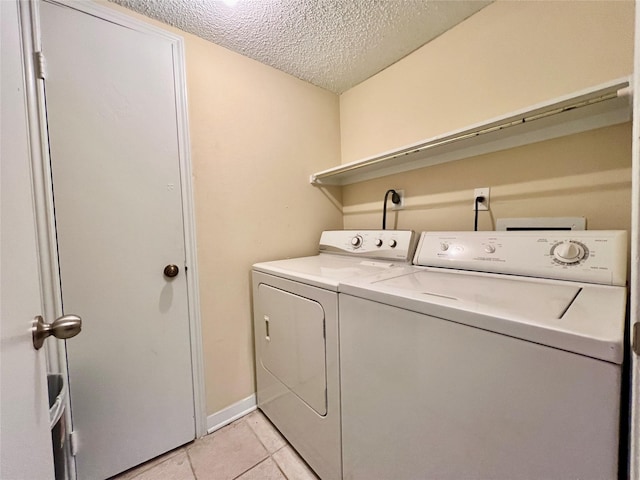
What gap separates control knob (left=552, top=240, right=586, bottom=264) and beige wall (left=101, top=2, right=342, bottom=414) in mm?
1393

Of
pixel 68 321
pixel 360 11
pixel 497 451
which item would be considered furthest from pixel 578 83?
pixel 68 321

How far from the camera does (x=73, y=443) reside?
1.12 meters

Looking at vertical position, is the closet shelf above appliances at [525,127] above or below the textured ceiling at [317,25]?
below

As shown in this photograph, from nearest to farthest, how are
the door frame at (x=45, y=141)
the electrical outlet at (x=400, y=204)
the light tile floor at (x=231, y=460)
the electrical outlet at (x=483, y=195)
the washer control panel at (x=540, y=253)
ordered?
the washer control panel at (x=540, y=253)
the door frame at (x=45, y=141)
the light tile floor at (x=231, y=460)
the electrical outlet at (x=483, y=195)
the electrical outlet at (x=400, y=204)

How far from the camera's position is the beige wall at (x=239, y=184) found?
1.47 m

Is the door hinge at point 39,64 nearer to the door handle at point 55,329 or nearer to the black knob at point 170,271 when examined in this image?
the black knob at point 170,271

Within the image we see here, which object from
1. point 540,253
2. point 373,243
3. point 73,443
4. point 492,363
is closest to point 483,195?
point 540,253

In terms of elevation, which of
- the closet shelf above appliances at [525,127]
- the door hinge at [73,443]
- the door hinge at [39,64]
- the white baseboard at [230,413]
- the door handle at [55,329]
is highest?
the door hinge at [39,64]

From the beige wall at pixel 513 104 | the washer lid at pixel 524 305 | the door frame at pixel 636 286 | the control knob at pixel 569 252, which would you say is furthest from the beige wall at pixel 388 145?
the door frame at pixel 636 286

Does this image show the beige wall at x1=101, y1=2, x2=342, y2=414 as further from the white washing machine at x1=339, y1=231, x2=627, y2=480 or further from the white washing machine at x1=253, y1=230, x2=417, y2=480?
the white washing machine at x1=339, y1=231, x2=627, y2=480

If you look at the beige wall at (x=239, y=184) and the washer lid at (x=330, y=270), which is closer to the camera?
the washer lid at (x=330, y=270)

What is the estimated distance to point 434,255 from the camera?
4.18 feet

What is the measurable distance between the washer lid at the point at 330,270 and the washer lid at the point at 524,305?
0.41 ft

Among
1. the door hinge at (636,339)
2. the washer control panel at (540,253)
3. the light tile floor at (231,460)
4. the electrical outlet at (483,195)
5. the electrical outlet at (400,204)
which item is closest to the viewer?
the door hinge at (636,339)
